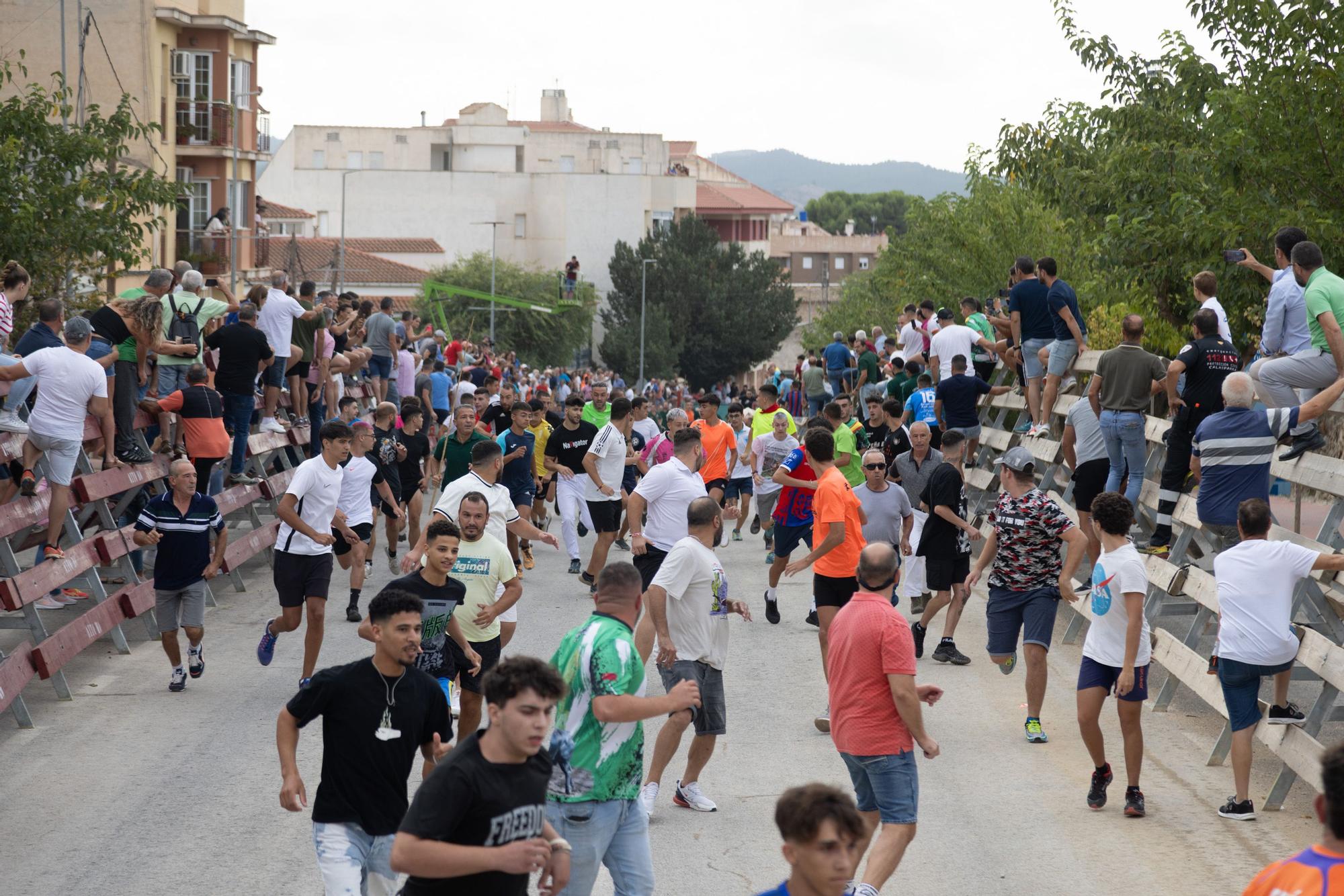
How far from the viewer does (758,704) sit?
1159 centimetres

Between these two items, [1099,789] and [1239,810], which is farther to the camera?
[1099,789]

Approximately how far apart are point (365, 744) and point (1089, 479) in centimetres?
972

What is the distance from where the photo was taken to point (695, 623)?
8.66 meters

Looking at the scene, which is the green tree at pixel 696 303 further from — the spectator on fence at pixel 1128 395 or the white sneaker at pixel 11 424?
the white sneaker at pixel 11 424

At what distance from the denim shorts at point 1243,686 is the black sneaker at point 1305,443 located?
2936mm

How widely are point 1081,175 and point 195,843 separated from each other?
48.8ft

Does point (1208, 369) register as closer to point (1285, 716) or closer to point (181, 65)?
point (1285, 716)

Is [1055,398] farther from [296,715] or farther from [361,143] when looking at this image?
[361,143]

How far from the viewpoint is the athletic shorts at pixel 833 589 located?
11078mm

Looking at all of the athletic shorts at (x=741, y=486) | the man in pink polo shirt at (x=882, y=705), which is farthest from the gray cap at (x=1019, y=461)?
the athletic shorts at (x=741, y=486)

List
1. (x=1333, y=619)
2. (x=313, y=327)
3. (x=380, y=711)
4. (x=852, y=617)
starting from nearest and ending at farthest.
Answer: (x=380, y=711)
(x=852, y=617)
(x=1333, y=619)
(x=313, y=327)

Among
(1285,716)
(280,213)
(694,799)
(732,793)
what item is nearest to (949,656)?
(732,793)

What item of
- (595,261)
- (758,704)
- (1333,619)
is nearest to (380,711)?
(758,704)

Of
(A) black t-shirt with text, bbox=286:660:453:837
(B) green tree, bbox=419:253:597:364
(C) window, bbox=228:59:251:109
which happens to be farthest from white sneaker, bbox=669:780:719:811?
(B) green tree, bbox=419:253:597:364
